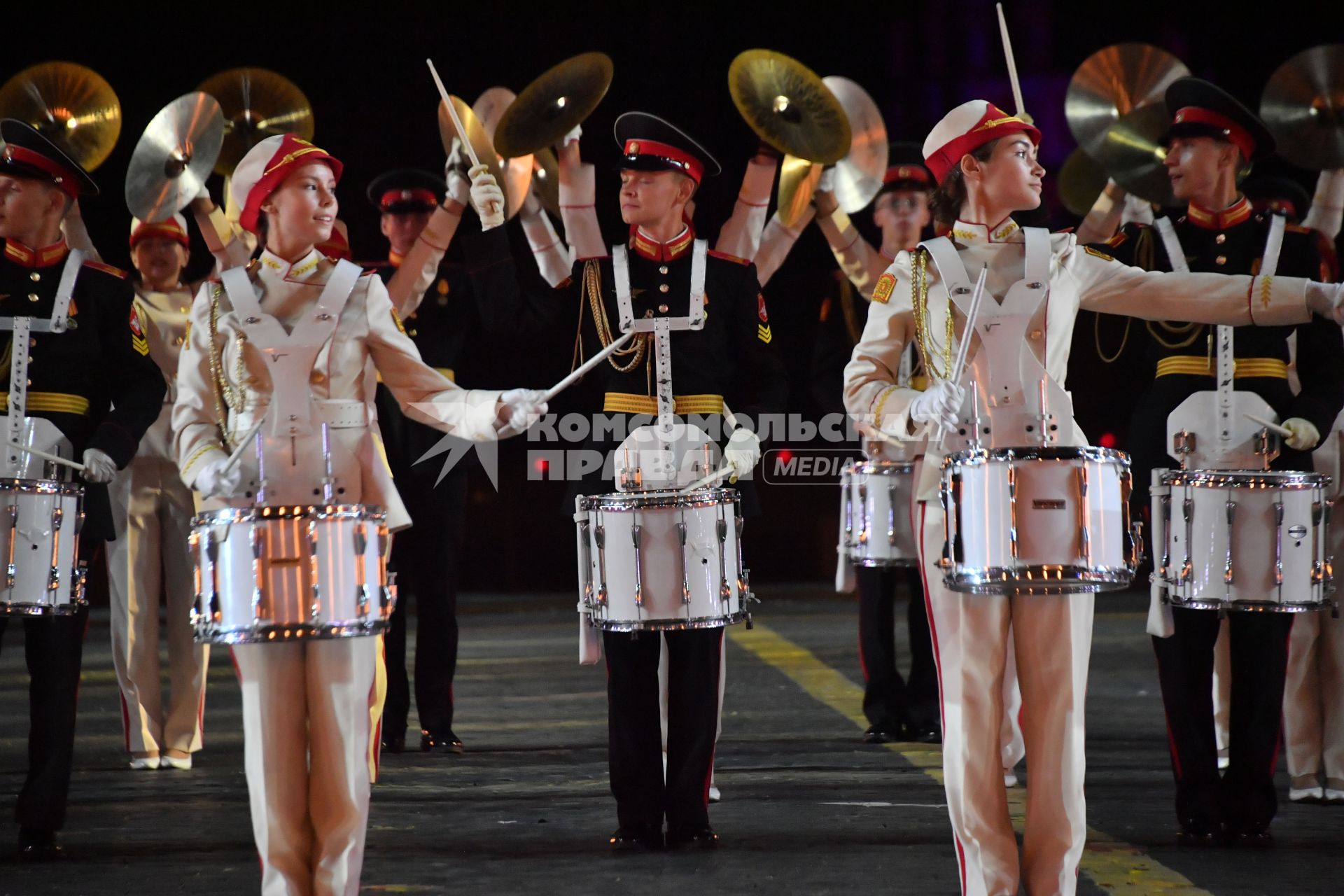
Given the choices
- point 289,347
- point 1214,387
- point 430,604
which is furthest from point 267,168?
point 430,604

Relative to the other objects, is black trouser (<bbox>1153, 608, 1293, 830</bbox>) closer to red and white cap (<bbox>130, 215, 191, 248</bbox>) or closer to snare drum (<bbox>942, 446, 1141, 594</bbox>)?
snare drum (<bbox>942, 446, 1141, 594</bbox>)

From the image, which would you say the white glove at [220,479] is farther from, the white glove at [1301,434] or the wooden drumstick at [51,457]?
the white glove at [1301,434]

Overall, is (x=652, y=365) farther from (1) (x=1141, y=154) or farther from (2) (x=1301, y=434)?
(1) (x=1141, y=154)

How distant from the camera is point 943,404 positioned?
3600mm

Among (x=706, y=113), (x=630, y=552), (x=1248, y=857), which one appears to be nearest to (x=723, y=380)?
(x=630, y=552)

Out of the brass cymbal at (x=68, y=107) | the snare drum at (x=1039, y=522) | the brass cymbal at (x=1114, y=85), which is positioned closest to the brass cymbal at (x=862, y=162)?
the brass cymbal at (x=1114, y=85)

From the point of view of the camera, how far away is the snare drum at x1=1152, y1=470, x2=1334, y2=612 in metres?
4.62

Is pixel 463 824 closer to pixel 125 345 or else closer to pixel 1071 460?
pixel 125 345

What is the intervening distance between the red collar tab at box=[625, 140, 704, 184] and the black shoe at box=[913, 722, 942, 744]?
2.79 m

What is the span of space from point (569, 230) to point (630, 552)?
1.30 metres

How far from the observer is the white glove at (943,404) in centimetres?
360

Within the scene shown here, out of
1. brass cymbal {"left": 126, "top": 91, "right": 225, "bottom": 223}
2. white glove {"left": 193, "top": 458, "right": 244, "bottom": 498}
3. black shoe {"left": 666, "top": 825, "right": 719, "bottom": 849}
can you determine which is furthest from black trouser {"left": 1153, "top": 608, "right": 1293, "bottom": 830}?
brass cymbal {"left": 126, "top": 91, "right": 225, "bottom": 223}

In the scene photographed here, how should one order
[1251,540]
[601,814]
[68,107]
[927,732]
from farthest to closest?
[927,732] < [68,107] < [601,814] < [1251,540]

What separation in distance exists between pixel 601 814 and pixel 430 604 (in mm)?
1723
